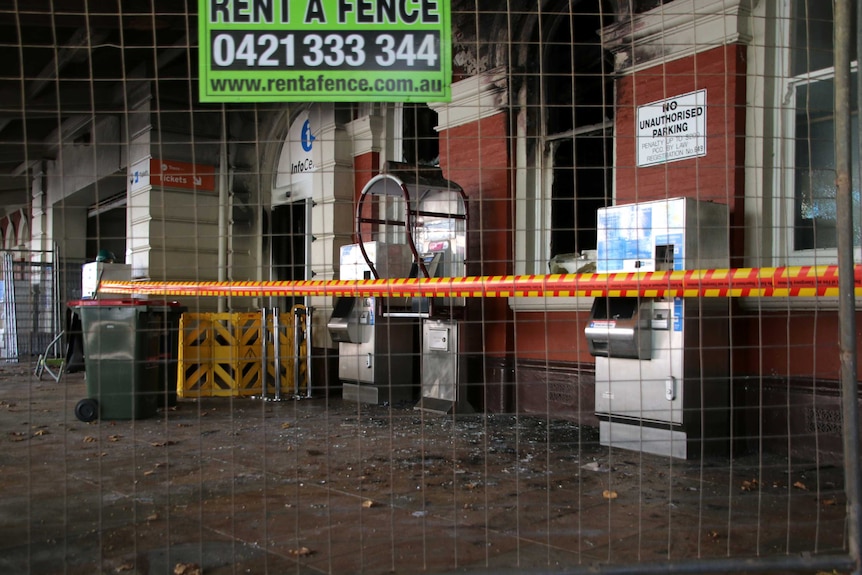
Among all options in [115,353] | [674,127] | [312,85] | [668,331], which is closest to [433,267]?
[674,127]

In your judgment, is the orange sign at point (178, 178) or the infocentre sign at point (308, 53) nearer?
the infocentre sign at point (308, 53)

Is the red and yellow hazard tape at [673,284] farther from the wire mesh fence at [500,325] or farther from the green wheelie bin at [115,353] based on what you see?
the green wheelie bin at [115,353]

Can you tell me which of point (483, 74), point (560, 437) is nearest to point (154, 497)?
point (560, 437)

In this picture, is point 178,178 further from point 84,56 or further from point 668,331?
point 668,331

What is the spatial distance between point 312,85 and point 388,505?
2.71 meters

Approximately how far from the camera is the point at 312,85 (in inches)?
139

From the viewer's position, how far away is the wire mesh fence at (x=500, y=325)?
11.7 ft

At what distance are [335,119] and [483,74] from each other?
124 inches

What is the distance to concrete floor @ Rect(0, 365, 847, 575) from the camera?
375 cm

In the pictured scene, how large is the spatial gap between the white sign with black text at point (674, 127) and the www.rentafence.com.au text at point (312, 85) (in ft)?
11.1

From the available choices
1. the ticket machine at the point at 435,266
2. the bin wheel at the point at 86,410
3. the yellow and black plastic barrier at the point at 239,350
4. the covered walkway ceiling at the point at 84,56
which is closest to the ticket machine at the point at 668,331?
the ticket machine at the point at 435,266

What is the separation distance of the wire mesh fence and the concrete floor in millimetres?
34

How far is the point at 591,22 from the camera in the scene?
8.47m

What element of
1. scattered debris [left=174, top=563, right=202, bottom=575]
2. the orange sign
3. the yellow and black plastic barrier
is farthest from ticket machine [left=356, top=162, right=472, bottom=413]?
the orange sign
